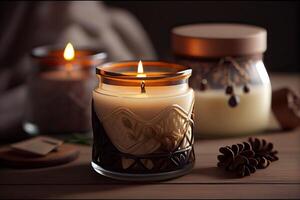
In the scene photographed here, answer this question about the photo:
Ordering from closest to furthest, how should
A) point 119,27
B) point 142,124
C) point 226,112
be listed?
point 142,124 < point 226,112 < point 119,27

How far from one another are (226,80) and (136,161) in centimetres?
28

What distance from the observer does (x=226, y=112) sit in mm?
983

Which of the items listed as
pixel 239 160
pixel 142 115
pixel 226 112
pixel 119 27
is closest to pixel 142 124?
pixel 142 115

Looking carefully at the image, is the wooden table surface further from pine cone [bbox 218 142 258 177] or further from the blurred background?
the blurred background

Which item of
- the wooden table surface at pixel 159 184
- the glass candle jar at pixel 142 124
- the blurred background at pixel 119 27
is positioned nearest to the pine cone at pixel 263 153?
the wooden table surface at pixel 159 184

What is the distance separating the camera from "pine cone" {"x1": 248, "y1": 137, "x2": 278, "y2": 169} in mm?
848

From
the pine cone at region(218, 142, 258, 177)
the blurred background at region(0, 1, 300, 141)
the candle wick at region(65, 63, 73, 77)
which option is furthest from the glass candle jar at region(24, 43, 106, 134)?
the pine cone at region(218, 142, 258, 177)

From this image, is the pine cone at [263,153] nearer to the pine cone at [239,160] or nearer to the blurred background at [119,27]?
the pine cone at [239,160]

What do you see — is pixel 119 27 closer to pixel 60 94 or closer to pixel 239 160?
pixel 60 94

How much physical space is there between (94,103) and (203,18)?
0.81 m

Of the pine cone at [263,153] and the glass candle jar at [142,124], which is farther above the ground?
the glass candle jar at [142,124]

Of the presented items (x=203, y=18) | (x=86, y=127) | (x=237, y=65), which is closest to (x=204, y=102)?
(x=237, y=65)

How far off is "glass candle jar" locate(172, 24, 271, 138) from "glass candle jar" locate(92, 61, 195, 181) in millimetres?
178

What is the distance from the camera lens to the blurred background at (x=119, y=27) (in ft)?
4.21
